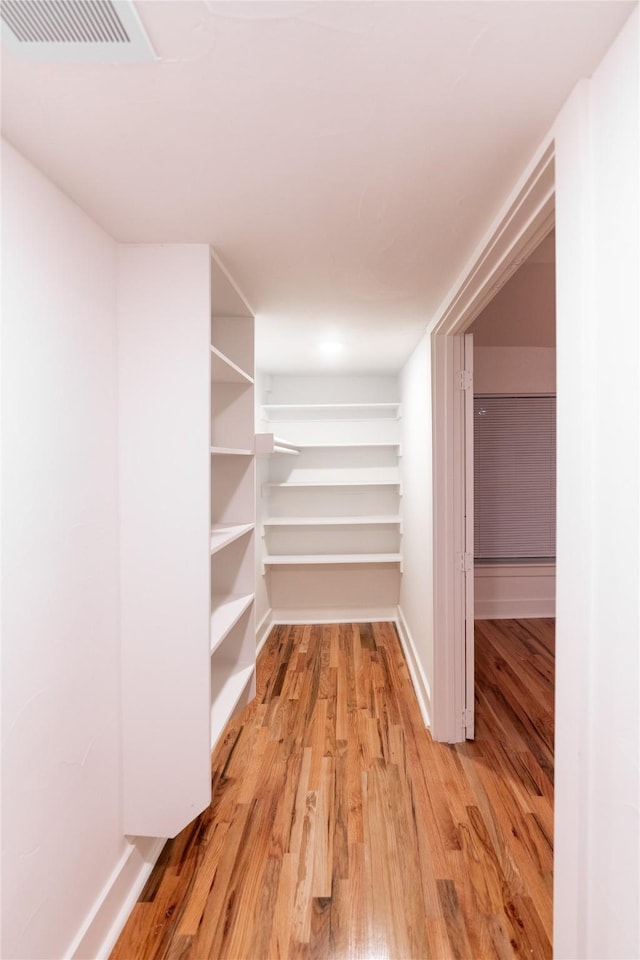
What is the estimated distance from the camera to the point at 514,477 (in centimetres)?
452

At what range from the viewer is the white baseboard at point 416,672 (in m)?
2.74

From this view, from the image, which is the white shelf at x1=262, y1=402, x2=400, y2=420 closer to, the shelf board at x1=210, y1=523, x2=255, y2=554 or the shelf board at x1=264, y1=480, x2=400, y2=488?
the shelf board at x1=264, y1=480, x2=400, y2=488

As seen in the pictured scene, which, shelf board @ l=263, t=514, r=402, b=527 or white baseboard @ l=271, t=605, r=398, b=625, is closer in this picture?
shelf board @ l=263, t=514, r=402, b=527

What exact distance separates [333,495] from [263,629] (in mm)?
1353

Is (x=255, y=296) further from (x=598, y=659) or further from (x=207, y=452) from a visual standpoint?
(x=598, y=659)

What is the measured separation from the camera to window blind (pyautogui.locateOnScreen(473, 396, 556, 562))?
4480 mm

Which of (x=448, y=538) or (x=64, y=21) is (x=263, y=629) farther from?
(x=64, y=21)

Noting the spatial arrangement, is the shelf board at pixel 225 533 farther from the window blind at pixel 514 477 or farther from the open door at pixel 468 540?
the window blind at pixel 514 477

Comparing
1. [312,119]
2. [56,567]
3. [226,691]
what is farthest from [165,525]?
[312,119]

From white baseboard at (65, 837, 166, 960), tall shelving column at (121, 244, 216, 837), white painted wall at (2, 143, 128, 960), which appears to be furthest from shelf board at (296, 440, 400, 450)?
white baseboard at (65, 837, 166, 960)

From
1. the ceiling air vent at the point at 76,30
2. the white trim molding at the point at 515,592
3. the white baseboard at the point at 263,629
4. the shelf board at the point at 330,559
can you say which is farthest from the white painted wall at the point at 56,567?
the white trim molding at the point at 515,592

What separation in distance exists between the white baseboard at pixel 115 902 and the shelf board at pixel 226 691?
1.58ft

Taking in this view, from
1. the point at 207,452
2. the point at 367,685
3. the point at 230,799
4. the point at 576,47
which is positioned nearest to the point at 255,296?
the point at 207,452

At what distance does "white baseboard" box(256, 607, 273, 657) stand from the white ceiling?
3020 mm
